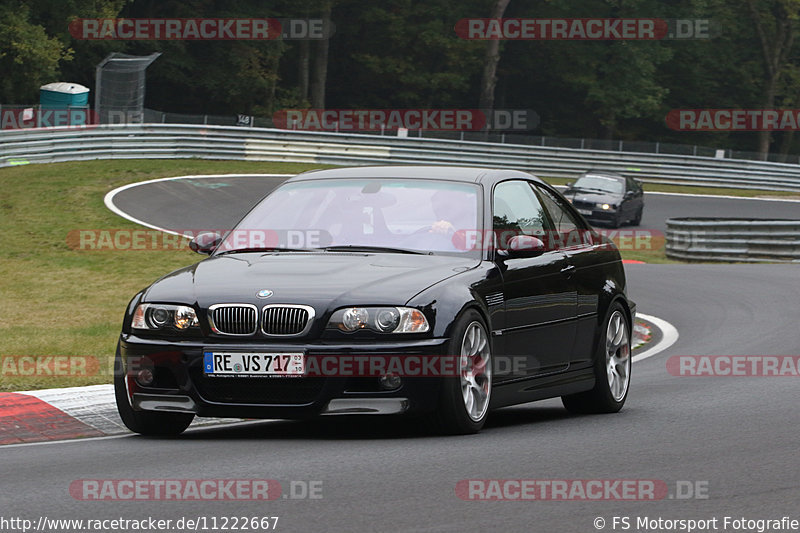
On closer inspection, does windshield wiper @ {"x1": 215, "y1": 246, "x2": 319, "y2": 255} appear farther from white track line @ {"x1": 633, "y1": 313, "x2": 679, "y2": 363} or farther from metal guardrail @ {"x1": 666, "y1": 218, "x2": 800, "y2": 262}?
metal guardrail @ {"x1": 666, "y1": 218, "x2": 800, "y2": 262}

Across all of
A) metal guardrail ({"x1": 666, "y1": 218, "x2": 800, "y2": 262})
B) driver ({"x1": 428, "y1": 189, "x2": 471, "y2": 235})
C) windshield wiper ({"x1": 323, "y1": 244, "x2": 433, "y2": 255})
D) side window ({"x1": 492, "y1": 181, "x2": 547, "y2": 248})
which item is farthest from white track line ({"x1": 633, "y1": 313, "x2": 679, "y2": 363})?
metal guardrail ({"x1": 666, "y1": 218, "x2": 800, "y2": 262})

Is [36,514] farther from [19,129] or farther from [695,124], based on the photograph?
[695,124]

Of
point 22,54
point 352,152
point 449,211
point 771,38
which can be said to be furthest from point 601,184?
point 771,38

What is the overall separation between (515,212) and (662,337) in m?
7.11

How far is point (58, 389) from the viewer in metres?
9.24

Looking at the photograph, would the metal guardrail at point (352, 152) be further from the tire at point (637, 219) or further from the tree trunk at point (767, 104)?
the tree trunk at point (767, 104)

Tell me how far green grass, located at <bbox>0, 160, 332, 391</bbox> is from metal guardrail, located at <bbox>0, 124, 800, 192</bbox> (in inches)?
31.7

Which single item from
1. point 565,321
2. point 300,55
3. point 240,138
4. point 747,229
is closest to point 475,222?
point 565,321

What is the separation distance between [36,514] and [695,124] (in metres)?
70.8

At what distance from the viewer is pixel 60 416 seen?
852 centimetres

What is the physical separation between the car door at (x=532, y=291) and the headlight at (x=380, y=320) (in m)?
0.98

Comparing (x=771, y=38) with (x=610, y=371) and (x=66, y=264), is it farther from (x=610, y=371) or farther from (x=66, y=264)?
(x=610, y=371)

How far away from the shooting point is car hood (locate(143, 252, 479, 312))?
7336 mm

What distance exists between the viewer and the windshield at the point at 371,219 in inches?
328
